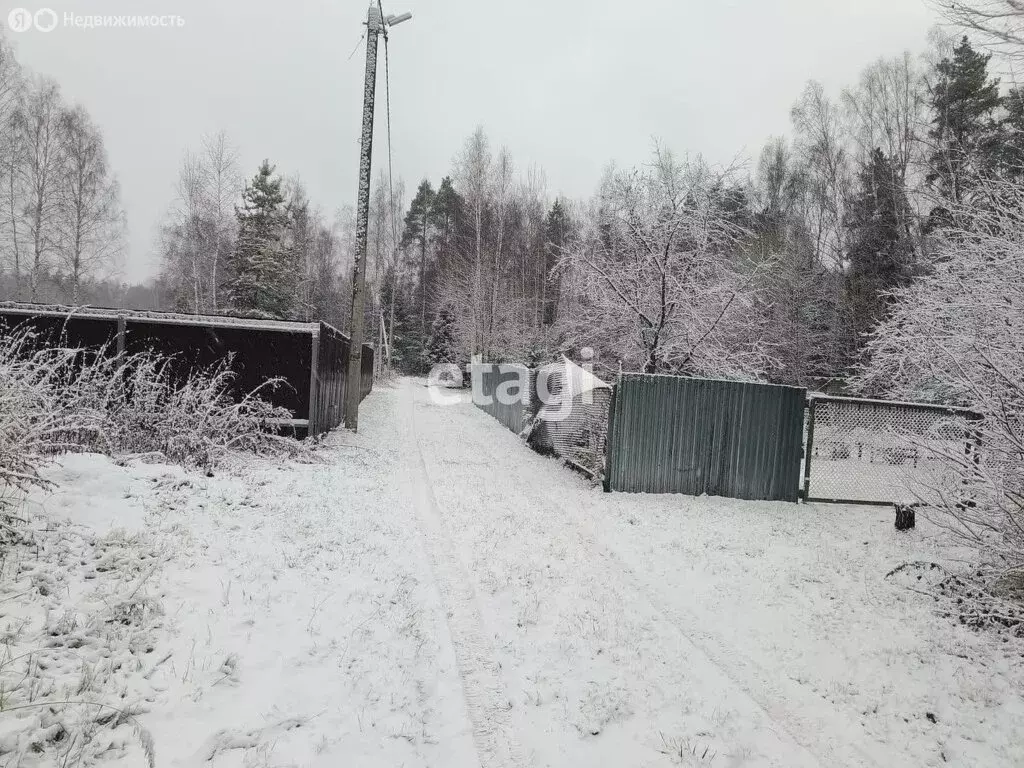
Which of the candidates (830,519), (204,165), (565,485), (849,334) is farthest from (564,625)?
(204,165)

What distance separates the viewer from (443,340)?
132ft

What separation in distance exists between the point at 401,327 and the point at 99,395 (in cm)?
3866

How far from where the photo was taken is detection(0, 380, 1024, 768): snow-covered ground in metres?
2.38

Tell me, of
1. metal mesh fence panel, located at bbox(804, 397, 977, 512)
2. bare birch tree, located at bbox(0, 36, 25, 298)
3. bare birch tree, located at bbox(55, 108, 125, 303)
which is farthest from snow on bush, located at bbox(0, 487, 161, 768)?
bare birch tree, located at bbox(55, 108, 125, 303)

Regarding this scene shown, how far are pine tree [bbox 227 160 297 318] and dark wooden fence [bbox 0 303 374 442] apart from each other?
20.0 meters

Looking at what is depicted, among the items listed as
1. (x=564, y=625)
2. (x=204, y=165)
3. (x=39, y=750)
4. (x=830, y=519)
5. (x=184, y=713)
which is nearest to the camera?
(x=39, y=750)

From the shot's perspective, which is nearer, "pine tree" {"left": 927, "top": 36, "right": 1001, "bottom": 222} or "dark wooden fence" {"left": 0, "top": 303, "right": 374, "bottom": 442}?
"dark wooden fence" {"left": 0, "top": 303, "right": 374, "bottom": 442}

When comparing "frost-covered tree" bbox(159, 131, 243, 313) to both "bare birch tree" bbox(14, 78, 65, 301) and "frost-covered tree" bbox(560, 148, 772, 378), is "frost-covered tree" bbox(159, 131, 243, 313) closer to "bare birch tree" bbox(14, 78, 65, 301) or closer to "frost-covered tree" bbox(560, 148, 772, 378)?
"bare birch tree" bbox(14, 78, 65, 301)

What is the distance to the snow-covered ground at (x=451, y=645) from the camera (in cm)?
238

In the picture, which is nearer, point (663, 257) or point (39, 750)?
point (39, 750)

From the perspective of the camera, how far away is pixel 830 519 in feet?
24.1

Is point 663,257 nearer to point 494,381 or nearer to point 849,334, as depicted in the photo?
point 494,381

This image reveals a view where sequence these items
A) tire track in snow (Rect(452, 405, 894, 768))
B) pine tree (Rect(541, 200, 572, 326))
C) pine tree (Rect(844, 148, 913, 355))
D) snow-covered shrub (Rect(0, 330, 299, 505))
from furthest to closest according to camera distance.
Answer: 1. pine tree (Rect(541, 200, 572, 326))
2. pine tree (Rect(844, 148, 913, 355))
3. snow-covered shrub (Rect(0, 330, 299, 505))
4. tire track in snow (Rect(452, 405, 894, 768))

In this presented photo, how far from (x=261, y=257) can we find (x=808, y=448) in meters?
28.2
